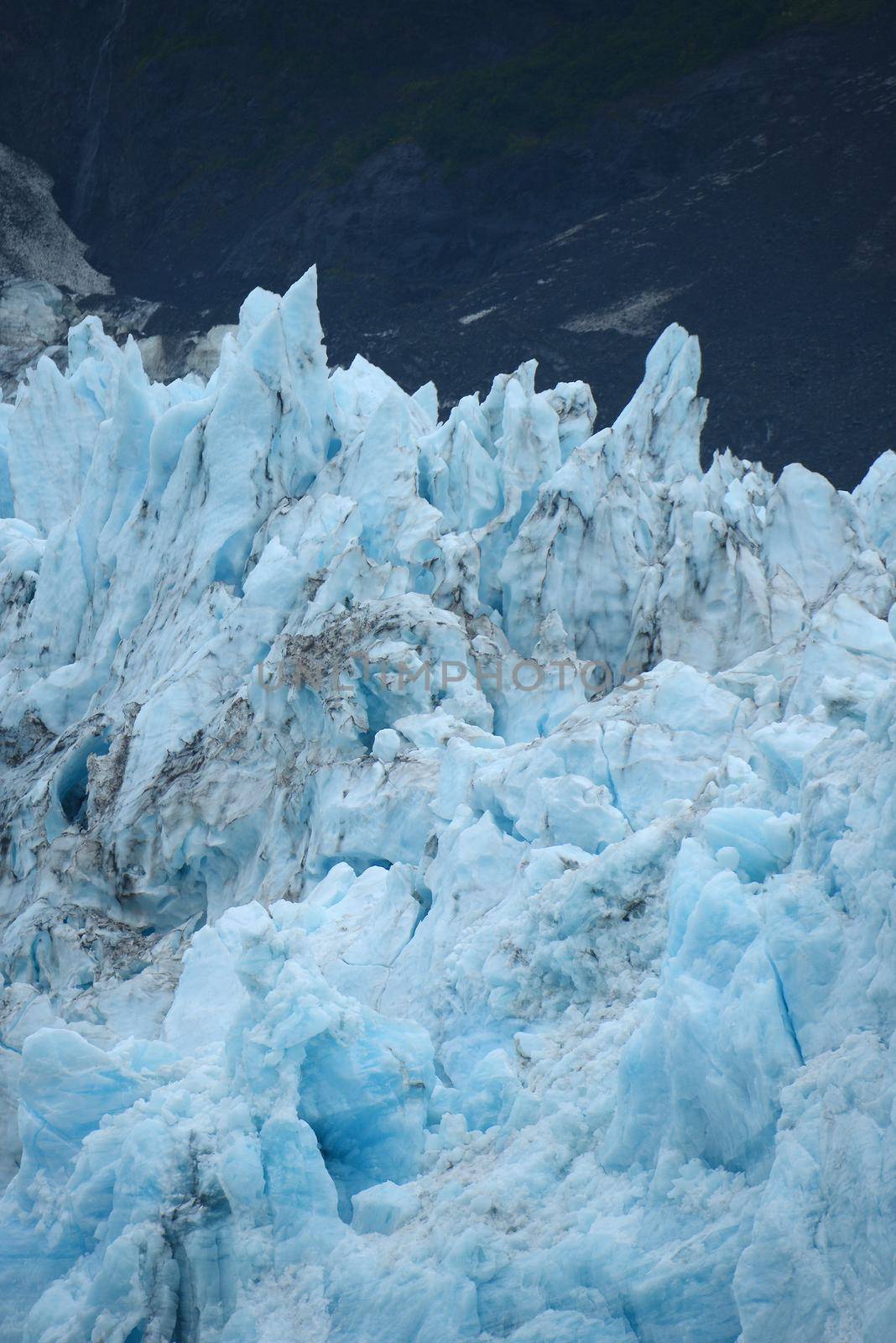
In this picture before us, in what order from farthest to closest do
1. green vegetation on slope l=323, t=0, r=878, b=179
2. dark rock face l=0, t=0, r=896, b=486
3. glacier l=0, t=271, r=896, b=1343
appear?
green vegetation on slope l=323, t=0, r=878, b=179, dark rock face l=0, t=0, r=896, b=486, glacier l=0, t=271, r=896, b=1343

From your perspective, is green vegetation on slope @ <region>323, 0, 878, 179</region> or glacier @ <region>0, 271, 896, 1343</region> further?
green vegetation on slope @ <region>323, 0, 878, 179</region>

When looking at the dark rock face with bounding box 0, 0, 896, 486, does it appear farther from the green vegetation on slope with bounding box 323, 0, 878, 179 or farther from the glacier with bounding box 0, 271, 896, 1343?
the glacier with bounding box 0, 271, 896, 1343

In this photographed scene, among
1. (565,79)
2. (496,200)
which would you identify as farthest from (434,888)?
(565,79)

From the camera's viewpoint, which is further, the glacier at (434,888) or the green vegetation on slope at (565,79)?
the green vegetation on slope at (565,79)

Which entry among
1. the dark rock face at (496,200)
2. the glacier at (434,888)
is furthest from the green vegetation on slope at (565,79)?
the glacier at (434,888)

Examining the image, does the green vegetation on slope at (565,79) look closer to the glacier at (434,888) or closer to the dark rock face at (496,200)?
the dark rock face at (496,200)

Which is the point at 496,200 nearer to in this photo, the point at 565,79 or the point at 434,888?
the point at 565,79

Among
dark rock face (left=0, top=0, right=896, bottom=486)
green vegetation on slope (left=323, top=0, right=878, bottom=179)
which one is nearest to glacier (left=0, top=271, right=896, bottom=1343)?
dark rock face (left=0, top=0, right=896, bottom=486)

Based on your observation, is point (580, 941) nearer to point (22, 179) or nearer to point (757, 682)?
point (757, 682)
